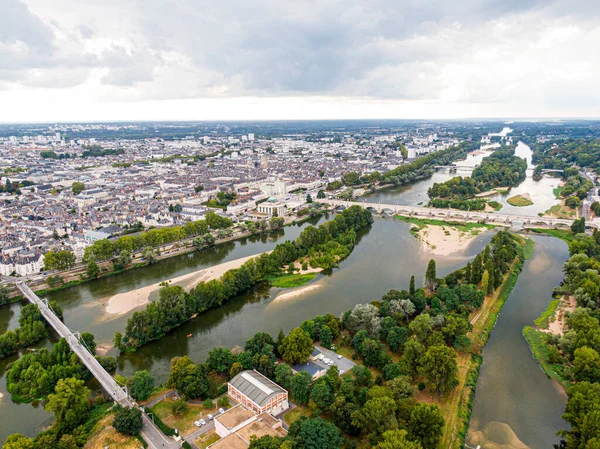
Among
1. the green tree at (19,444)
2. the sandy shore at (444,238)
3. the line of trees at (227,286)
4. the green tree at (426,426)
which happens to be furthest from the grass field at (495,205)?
the green tree at (19,444)

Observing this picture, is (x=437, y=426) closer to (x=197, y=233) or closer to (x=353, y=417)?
(x=353, y=417)

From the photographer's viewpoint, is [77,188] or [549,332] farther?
[77,188]

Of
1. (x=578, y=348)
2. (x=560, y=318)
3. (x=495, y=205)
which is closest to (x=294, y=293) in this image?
(x=578, y=348)

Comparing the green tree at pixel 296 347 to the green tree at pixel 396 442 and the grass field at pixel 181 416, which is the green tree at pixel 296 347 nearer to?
the grass field at pixel 181 416

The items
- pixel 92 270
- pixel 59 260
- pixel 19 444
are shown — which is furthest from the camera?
pixel 59 260

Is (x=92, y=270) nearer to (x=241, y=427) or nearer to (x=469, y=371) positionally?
(x=241, y=427)

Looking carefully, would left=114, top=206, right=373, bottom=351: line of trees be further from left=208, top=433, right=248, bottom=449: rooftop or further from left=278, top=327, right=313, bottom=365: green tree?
left=208, top=433, right=248, bottom=449: rooftop

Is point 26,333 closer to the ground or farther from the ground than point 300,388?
closer to the ground

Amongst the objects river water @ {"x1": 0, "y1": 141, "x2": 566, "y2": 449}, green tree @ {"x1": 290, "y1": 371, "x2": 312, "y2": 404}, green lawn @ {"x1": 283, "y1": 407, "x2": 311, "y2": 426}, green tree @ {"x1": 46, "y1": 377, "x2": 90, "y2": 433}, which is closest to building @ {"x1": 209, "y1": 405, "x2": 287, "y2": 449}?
green lawn @ {"x1": 283, "y1": 407, "x2": 311, "y2": 426}
